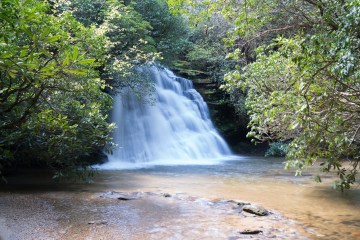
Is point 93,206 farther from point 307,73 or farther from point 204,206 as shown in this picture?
point 307,73

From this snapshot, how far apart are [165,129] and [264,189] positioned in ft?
31.9

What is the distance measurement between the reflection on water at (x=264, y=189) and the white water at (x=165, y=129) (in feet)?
9.33

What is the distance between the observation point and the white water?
16.5 metres

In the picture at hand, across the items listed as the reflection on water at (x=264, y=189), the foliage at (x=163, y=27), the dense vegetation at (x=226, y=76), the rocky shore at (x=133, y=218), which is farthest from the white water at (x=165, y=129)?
the rocky shore at (x=133, y=218)

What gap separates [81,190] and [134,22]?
28.5ft

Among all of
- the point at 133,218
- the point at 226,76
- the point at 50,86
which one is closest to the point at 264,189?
the point at 226,76

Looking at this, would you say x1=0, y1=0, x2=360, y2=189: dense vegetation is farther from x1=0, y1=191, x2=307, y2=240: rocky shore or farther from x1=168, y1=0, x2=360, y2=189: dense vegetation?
x1=0, y1=191, x2=307, y2=240: rocky shore

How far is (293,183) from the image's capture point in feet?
33.6

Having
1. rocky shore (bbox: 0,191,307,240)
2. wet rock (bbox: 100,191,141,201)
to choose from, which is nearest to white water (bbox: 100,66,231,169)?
wet rock (bbox: 100,191,141,201)

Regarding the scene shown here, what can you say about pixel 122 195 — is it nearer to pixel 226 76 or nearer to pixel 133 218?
pixel 133 218

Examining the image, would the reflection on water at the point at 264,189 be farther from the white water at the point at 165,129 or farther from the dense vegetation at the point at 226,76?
the white water at the point at 165,129

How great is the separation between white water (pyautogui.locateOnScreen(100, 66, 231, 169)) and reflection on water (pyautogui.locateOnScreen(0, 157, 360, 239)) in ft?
9.33

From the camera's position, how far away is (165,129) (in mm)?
18391

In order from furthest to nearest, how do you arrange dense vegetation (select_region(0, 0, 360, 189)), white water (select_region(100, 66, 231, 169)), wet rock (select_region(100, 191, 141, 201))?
white water (select_region(100, 66, 231, 169)) < wet rock (select_region(100, 191, 141, 201)) < dense vegetation (select_region(0, 0, 360, 189))
